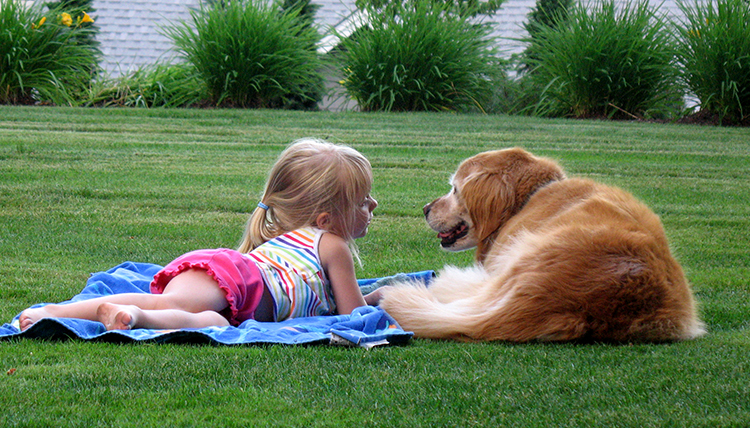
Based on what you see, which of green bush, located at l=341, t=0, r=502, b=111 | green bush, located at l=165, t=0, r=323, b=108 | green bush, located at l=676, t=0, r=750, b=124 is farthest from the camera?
green bush, located at l=341, t=0, r=502, b=111

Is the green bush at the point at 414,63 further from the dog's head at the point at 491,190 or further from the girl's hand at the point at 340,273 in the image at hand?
the girl's hand at the point at 340,273

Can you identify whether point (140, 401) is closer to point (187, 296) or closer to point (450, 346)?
point (187, 296)

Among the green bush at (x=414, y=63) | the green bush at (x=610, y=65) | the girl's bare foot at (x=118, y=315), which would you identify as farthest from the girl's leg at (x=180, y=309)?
the green bush at (x=610, y=65)

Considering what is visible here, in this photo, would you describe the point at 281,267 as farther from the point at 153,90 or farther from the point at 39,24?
the point at 39,24

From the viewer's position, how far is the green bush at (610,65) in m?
12.5

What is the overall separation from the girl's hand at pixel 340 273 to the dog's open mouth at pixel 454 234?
0.87 meters

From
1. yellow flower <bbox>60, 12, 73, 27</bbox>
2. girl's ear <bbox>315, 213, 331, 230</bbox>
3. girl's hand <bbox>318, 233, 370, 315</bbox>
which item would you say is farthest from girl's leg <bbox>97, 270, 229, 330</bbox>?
yellow flower <bbox>60, 12, 73, 27</bbox>

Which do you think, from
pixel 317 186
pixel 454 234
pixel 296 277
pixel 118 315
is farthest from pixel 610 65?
pixel 118 315

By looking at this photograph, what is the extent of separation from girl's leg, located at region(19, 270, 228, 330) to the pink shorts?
35 mm

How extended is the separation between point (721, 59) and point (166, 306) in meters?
11.2

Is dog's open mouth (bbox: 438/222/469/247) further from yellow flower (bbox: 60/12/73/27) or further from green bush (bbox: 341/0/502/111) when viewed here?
yellow flower (bbox: 60/12/73/27)

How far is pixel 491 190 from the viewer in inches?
153

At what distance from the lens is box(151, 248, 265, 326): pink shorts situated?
122 inches

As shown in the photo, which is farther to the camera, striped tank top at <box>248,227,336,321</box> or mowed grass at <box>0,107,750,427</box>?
striped tank top at <box>248,227,336,321</box>
